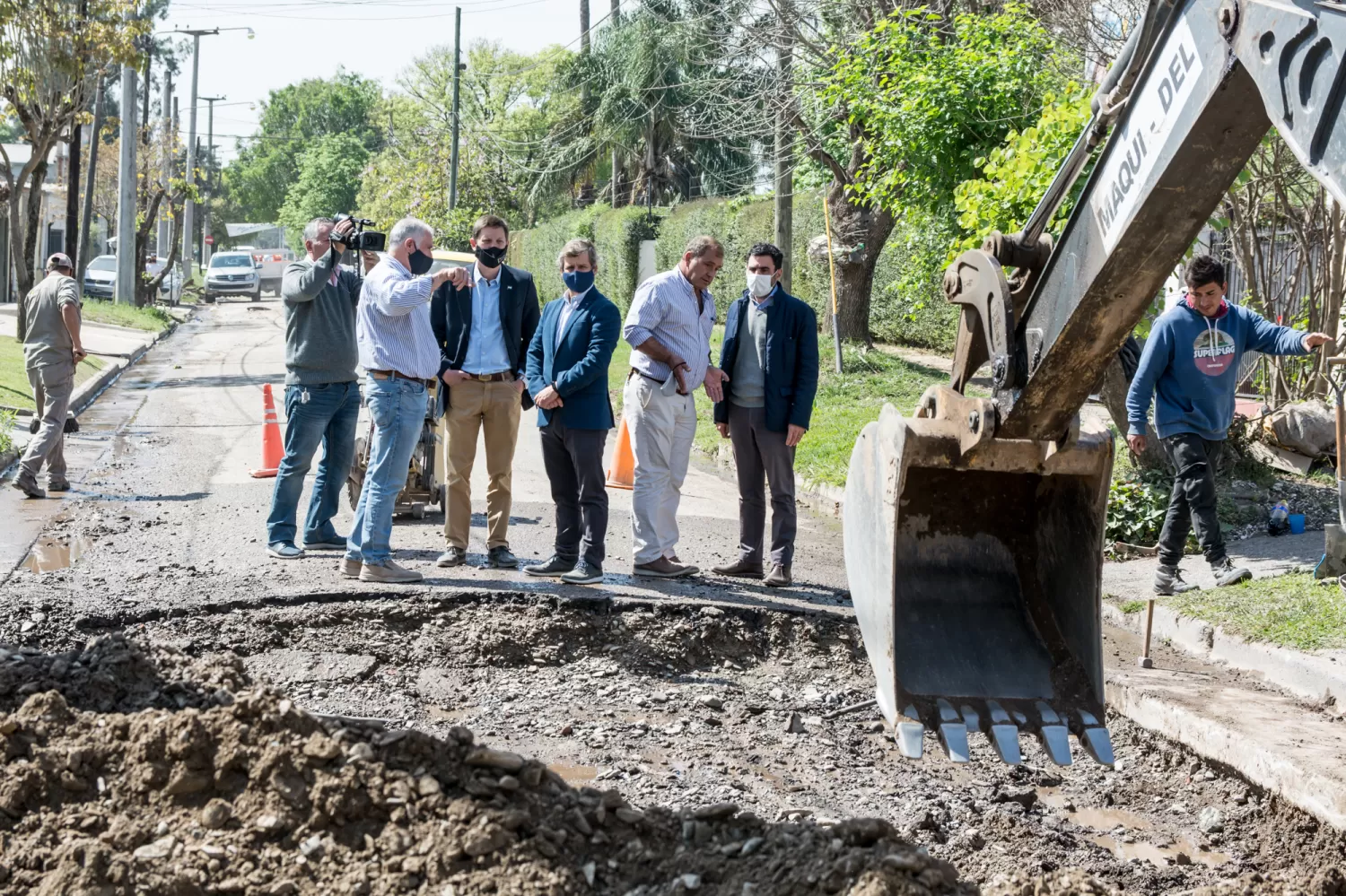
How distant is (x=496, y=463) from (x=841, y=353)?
501 inches

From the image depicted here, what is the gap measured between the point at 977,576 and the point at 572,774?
167 centimetres

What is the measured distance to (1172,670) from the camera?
22.5 feet

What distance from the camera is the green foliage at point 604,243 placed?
35375 millimetres

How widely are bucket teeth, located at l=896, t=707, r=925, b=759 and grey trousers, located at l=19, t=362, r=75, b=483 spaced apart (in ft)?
29.1

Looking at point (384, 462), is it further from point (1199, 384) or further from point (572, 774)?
point (1199, 384)

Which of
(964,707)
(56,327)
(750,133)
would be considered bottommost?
(964,707)

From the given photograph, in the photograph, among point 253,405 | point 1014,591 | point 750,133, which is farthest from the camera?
point 750,133

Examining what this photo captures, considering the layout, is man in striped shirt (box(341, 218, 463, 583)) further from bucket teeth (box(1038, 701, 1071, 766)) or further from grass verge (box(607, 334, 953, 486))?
grass verge (box(607, 334, 953, 486))

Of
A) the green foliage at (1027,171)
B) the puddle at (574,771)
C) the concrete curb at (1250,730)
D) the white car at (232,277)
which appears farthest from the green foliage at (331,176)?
the puddle at (574,771)

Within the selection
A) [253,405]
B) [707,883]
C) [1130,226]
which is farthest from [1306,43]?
[253,405]

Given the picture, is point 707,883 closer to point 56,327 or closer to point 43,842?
point 43,842

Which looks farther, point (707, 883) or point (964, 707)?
point (964, 707)

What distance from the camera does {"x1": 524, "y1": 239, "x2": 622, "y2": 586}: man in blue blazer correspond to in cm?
791

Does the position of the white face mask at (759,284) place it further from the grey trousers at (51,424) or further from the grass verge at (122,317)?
the grass verge at (122,317)
